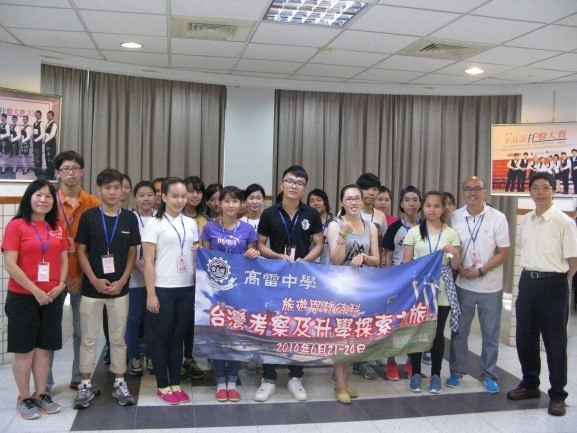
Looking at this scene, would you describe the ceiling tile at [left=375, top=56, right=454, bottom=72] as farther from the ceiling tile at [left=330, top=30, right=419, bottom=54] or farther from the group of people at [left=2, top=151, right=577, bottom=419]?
the group of people at [left=2, top=151, right=577, bottom=419]

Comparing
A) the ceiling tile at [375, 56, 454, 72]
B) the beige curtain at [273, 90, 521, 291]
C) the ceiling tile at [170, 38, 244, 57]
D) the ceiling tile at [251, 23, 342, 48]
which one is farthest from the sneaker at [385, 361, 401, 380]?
the beige curtain at [273, 90, 521, 291]

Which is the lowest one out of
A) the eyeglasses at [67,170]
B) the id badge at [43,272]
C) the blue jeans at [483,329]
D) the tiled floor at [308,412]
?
the tiled floor at [308,412]

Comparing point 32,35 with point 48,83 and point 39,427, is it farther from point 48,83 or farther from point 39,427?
point 39,427

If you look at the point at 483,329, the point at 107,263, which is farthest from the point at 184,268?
the point at 483,329

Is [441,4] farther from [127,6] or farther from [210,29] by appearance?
[127,6]

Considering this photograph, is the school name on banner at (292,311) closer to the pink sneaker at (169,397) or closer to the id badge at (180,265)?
the id badge at (180,265)

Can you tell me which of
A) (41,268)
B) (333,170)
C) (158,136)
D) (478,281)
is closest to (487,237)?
(478,281)

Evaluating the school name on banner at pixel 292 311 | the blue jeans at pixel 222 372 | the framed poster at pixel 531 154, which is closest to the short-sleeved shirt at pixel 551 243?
the school name on banner at pixel 292 311

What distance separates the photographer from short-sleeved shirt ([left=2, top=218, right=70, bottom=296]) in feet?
9.60

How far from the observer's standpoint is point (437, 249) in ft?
11.6

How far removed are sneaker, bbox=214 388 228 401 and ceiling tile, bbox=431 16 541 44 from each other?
10.1ft

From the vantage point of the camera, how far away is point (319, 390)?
361 cm

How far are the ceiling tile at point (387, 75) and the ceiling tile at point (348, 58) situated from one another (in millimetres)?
303

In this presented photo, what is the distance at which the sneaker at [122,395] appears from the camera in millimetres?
3223
